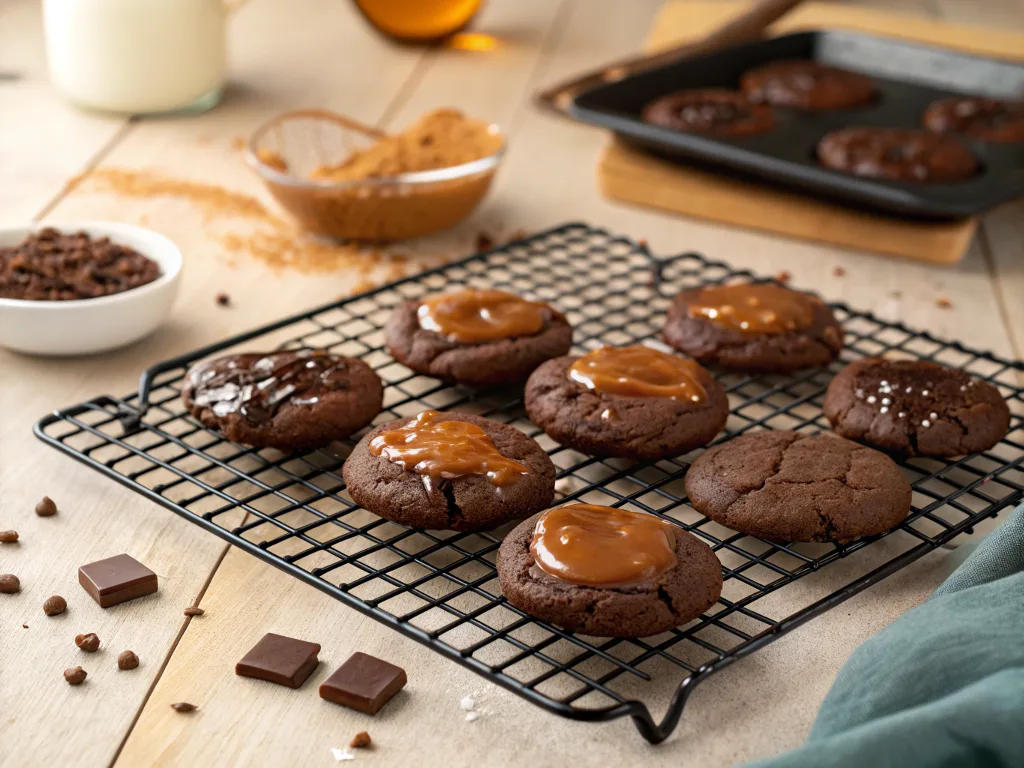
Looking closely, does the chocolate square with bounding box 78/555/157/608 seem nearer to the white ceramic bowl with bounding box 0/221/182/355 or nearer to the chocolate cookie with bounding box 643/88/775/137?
the white ceramic bowl with bounding box 0/221/182/355

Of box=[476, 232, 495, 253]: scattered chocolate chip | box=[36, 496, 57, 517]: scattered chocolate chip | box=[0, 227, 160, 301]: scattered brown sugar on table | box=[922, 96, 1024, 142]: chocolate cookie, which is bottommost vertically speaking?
box=[36, 496, 57, 517]: scattered chocolate chip

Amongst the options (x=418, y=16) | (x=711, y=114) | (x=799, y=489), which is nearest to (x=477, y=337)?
(x=799, y=489)

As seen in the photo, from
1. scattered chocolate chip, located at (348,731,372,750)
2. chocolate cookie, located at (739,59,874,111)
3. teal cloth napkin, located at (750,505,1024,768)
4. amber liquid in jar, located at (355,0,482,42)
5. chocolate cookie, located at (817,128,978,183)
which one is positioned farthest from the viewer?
amber liquid in jar, located at (355,0,482,42)

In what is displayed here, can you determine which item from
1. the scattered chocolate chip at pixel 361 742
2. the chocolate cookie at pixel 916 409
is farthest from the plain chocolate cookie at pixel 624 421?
the scattered chocolate chip at pixel 361 742

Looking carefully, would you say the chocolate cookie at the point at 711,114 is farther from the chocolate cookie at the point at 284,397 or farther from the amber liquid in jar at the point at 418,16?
the chocolate cookie at the point at 284,397

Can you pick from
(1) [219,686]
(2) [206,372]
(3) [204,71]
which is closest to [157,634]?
(1) [219,686]

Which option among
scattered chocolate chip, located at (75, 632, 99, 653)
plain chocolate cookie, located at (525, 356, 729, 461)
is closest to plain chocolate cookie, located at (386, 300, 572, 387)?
plain chocolate cookie, located at (525, 356, 729, 461)
